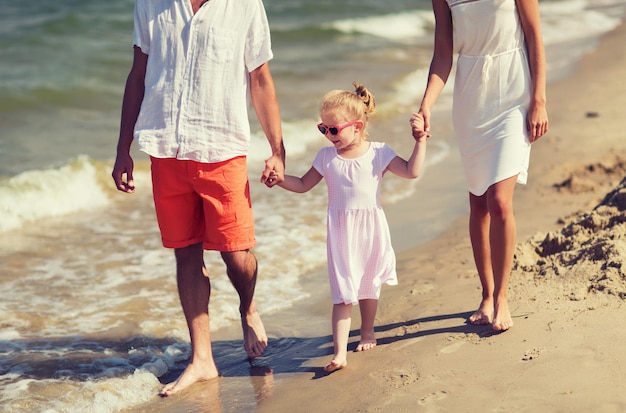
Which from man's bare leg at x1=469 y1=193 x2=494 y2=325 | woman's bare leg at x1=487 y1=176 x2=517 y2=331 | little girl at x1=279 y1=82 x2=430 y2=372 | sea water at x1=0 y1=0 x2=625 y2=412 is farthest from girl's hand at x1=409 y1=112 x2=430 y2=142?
sea water at x1=0 y1=0 x2=625 y2=412

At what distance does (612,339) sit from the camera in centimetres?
371

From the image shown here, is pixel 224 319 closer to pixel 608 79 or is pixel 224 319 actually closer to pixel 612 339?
pixel 612 339

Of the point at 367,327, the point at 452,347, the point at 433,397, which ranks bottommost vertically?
the point at 433,397

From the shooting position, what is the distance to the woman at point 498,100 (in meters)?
4.00

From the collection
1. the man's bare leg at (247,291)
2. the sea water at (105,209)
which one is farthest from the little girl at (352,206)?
the sea water at (105,209)

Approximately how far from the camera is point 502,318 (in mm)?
4086

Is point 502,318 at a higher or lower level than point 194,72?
lower

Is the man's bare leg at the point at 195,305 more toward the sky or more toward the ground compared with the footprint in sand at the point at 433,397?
more toward the sky

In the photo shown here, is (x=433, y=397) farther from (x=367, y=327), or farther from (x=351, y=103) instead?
(x=351, y=103)

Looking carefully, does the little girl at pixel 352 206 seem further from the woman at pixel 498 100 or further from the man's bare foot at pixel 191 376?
the man's bare foot at pixel 191 376

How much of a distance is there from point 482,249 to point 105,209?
4.27 metres

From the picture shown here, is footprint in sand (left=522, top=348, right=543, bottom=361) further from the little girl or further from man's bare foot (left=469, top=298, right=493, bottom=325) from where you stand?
the little girl

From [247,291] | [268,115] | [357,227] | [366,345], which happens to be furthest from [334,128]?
[366,345]

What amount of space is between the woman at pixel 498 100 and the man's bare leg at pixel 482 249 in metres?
0.13
